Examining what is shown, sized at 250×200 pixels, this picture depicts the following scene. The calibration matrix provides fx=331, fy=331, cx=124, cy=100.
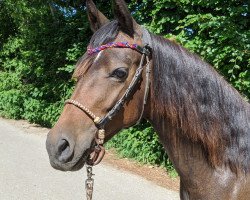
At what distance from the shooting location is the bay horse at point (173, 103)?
190 cm

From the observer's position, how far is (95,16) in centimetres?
223

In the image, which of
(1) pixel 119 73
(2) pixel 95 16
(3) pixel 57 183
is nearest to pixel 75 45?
(3) pixel 57 183

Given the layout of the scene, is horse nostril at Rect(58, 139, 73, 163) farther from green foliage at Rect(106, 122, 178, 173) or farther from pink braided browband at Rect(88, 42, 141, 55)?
green foliage at Rect(106, 122, 178, 173)

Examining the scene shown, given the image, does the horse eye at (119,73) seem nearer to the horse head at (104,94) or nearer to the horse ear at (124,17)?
the horse head at (104,94)

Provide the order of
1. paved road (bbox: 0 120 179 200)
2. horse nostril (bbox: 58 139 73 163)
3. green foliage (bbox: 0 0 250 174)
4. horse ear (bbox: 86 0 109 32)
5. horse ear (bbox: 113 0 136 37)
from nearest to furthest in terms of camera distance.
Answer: horse nostril (bbox: 58 139 73 163), horse ear (bbox: 113 0 136 37), horse ear (bbox: 86 0 109 32), green foliage (bbox: 0 0 250 174), paved road (bbox: 0 120 179 200)

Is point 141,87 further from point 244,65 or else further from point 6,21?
point 6,21

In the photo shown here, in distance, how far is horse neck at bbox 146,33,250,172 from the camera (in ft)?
6.53

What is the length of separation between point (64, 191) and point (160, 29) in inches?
125

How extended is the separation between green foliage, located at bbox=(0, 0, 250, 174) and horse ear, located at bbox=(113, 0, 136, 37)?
106 inches

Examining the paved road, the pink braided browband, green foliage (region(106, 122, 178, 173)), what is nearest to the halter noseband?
the pink braided browband

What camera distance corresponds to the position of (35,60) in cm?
994

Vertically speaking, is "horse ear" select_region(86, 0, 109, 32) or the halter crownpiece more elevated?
"horse ear" select_region(86, 0, 109, 32)

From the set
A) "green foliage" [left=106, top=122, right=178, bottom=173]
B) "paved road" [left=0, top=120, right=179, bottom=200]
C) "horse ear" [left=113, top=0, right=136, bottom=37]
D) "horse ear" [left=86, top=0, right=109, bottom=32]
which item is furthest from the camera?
"green foliage" [left=106, top=122, right=178, bottom=173]

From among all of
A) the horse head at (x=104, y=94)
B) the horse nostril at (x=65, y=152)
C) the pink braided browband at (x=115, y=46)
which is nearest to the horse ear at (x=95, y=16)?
the horse head at (x=104, y=94)
